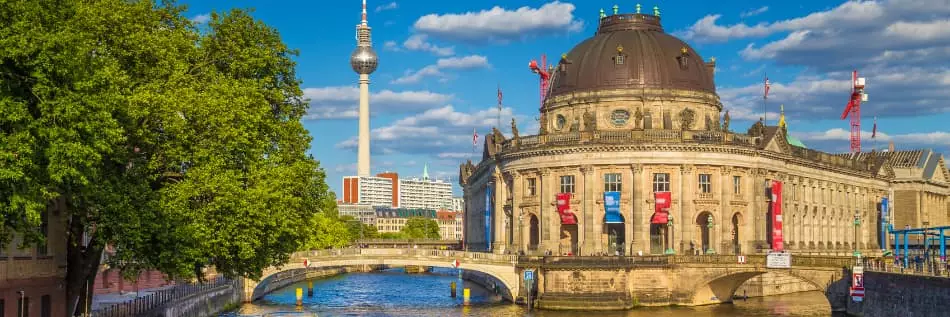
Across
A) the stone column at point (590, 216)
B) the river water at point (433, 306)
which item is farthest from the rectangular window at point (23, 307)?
the stone column at point (590, 216)

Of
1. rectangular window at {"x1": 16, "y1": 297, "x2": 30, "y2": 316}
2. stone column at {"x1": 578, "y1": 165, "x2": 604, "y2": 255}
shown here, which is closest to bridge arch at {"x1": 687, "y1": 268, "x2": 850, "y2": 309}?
stone column at {"x1": 578, "y1": 165, "x2": 604, "y2": 255}

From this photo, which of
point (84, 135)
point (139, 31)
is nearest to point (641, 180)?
point (139, 31)

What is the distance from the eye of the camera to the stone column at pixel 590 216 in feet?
346

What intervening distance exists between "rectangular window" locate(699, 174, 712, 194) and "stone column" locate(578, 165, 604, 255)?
9233mm

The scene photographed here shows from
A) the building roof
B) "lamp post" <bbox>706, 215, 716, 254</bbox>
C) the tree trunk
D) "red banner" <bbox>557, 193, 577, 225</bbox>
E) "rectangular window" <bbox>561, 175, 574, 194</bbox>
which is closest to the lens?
the tree trunk

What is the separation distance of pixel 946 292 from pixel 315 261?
54.6 m

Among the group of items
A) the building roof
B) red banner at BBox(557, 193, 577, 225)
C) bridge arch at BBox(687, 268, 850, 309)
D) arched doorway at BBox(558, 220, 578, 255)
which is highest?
the building roof

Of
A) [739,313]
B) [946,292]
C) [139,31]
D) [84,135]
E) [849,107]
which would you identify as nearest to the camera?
[84,135]

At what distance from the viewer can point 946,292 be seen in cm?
6153

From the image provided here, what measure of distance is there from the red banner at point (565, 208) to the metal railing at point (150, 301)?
29819 mm

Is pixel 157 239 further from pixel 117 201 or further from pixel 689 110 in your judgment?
pixel 689 110

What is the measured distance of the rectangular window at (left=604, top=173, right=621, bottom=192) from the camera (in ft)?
347

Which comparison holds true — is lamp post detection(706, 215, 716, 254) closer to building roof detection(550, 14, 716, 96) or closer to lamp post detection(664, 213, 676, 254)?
lamp post detection(664, 213, 676, 254)

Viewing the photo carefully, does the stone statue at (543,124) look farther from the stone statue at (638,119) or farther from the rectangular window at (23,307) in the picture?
the rectangular window at (23,307)
